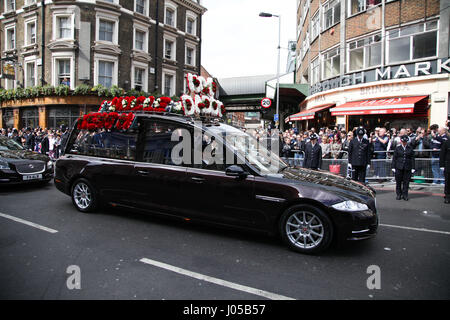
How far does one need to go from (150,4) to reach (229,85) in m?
13.5

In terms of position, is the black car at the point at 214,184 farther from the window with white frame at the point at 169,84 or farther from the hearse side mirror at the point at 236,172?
the window with white frame at the point at 169,84

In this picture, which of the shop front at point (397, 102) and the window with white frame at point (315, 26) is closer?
the shop front at point (397, 102)

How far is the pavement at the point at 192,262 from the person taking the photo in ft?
9.53

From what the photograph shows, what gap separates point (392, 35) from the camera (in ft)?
51.7

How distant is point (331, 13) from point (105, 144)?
20.0 meters

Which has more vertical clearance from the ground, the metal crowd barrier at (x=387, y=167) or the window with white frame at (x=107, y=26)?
the window with white frame at (x=107, y=26)

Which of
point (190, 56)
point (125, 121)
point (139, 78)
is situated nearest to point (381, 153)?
point (125, 121)

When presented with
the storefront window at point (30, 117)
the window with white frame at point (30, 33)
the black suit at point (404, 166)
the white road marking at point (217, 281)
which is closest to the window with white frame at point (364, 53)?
the black suit at point (404, 166)

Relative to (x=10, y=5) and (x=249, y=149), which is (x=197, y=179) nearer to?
(x=249, y=149)

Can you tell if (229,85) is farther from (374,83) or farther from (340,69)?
(374,83)

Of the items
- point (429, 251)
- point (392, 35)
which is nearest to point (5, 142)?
point (429, 251)

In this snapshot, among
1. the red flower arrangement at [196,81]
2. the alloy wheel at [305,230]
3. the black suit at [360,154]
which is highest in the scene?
the red flower arrangement at [196,81]

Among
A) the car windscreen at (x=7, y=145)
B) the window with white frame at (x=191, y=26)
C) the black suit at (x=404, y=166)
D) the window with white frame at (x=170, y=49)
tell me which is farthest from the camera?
the window with white frame at (x=191, y=26)

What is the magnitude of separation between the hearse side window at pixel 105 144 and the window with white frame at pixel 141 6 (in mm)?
21818
